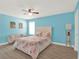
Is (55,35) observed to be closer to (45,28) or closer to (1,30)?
(45,28)

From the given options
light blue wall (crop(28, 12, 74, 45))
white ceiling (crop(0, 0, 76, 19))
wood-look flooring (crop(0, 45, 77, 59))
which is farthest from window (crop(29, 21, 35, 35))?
wood-look flooring (crop(0, 45, 77, 59))

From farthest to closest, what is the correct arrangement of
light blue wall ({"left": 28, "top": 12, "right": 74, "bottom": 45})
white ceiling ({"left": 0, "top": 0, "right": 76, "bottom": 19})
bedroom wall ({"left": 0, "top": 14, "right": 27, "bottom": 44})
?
bedroom wall ({"left": 0, "top": 14, "right": 27, "bottom": 44}) < light blue wall ({"left": 28, "top": 12, "right": 74, "bottom": 45}) < white ceiling ({"left": 0, "top": 0, "right": 76, "bottom": 19})

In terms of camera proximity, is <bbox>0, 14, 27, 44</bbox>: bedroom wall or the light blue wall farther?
<bbox>0, 14, 27, 44</bbox>: bedroom wall

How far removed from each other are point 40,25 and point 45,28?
779 mm

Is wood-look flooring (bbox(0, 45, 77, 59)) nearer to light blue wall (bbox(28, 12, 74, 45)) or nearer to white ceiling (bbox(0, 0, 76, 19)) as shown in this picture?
light blue wall (bbox(28, 12, 74, 45))

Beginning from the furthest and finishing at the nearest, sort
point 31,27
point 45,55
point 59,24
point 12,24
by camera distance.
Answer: point 31,27 → point 12,24 → point 59,24 → point 45,55

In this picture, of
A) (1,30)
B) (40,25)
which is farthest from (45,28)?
(1,30)

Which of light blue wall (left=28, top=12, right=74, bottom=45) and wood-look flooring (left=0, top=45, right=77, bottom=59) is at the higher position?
light blue wall (left=28, top=12, right=74, bottom=45)

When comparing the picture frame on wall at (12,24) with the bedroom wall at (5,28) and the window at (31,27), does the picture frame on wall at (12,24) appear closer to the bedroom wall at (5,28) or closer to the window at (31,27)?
the bedroom wall at (5,28)

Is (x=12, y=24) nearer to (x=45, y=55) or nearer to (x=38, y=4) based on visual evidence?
(x=38, y=4)

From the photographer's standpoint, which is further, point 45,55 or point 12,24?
point 12,24

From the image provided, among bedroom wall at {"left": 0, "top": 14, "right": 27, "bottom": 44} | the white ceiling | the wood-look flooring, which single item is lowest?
the wood-look flooring

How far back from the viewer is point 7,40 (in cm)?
534

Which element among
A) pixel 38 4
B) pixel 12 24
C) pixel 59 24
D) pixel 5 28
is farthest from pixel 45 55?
pixel 12 24
